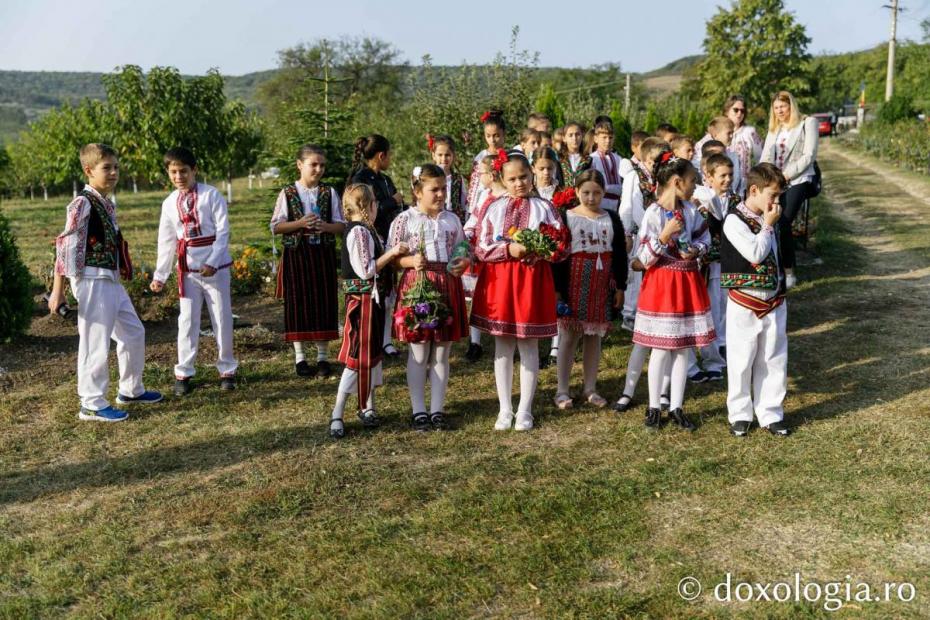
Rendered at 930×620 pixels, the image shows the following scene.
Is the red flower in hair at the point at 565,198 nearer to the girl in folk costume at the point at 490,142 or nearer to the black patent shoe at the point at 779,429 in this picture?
the girl in folk costume at the point at 490,142

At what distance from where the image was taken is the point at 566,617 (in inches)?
147

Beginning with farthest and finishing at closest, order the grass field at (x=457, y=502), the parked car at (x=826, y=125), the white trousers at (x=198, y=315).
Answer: the parked car at (x=826, y=125) < the white trousers at (x=198, y=315) < the grass field at (x=457, y=502)

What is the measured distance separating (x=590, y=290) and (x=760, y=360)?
1.28m

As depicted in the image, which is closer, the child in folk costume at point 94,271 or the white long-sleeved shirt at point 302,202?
the child in folk costume at point 94,271

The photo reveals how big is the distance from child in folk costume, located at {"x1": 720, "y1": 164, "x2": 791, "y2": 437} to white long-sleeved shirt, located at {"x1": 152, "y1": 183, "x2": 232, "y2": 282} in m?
3.84

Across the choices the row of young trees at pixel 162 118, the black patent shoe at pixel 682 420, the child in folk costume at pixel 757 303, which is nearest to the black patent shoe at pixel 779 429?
the child in folk costume at pixel 757 303

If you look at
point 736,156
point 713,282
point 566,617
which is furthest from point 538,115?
point 566,617

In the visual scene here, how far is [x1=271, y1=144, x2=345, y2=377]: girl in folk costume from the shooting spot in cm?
725

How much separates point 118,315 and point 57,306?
0.44 metres

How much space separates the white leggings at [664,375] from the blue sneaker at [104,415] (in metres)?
3.84

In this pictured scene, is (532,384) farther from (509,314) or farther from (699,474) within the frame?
(699,474)

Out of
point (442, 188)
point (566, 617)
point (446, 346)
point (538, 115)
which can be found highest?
point (538, 115)

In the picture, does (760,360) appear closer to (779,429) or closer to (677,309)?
(779,429)

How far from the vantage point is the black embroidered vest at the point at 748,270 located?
5.74 metres
